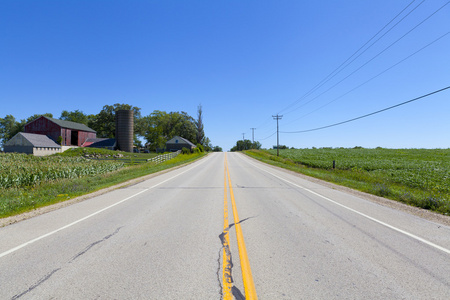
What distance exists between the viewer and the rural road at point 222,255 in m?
3.06

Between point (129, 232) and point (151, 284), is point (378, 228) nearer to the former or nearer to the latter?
point (151, 284)

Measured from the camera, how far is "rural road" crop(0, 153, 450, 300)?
3064 mm

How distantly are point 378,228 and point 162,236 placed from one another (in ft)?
17.6

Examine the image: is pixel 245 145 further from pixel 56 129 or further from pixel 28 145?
pixel 28 145

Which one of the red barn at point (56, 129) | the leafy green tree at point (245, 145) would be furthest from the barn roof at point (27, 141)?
the leafy green tree at point (245, 145)

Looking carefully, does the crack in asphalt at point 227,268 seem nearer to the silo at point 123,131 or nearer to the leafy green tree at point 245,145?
the silo at point 123,131

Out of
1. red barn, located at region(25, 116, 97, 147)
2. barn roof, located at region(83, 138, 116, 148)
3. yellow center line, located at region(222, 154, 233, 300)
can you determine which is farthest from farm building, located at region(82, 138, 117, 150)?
yellow center line, located at region(222, 154, 233, 300)

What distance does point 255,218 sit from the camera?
6.59m

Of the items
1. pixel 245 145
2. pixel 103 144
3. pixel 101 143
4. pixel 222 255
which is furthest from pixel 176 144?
pixel 245 145

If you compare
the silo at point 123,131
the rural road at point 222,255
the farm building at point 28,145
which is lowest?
the rural road at point 222,255

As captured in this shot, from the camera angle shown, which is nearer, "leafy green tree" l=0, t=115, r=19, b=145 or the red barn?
the red barn

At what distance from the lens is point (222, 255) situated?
409 cm

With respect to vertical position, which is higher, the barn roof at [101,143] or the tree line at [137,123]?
the tree line at [137,123]

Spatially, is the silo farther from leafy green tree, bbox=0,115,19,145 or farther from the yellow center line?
the yellow center line
